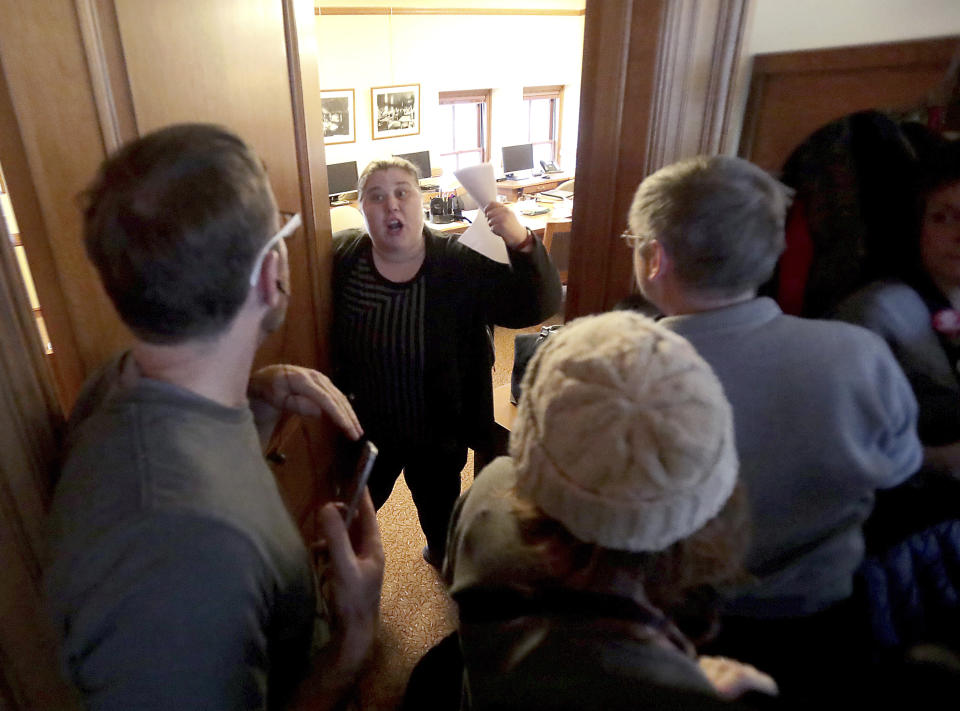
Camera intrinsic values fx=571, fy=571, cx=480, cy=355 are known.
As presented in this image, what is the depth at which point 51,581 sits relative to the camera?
614 millimetres

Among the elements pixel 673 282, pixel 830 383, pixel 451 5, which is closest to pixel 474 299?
pixel 673 282

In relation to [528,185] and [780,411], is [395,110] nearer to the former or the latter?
[528,185]

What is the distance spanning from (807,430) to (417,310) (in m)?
1.01

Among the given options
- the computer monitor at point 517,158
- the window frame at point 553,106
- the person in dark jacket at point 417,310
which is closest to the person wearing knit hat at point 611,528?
the person in dark jacket at point 417,310

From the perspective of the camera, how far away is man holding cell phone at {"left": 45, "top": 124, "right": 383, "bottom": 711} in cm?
60

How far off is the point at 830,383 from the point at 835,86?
0.84 metres

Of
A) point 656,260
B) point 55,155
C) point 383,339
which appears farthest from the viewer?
point 383,339

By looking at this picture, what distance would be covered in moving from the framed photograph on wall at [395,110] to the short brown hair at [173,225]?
6266 millimetres

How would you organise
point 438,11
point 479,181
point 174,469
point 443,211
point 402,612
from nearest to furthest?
1. point 174,469
2. point 479,181
3. point 402,612
4. point 443,211
5. point 438,11

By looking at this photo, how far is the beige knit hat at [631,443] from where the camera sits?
0.54 m

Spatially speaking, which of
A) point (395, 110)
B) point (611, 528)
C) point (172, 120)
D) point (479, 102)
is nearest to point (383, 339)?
point (172, 120)

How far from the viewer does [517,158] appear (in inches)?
288

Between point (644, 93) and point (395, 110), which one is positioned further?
point (395, 110)

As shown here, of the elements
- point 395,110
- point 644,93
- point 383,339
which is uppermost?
point 644,93
